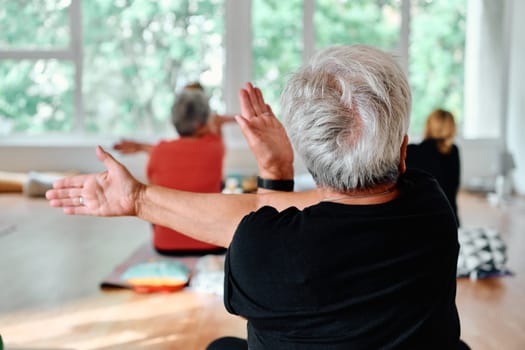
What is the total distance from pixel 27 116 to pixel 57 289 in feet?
13.9

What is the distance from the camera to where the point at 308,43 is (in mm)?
7121

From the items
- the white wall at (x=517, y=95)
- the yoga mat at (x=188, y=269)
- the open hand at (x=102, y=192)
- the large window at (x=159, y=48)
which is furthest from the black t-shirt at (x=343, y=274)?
the large window at (x=159, y=48)

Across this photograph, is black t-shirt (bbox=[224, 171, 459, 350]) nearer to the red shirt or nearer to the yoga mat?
the yoga mat

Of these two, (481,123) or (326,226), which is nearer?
(326,226)

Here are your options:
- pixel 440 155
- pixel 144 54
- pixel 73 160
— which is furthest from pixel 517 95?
pixel 73 160

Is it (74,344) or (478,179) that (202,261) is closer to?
(74,344)

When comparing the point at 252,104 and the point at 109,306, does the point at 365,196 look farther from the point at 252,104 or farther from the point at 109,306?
the point at 109,306

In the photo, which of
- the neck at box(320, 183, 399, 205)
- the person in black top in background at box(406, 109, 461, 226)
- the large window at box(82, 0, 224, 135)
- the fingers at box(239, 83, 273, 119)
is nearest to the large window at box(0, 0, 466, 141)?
the large window at box(82, 0, 224, 135)

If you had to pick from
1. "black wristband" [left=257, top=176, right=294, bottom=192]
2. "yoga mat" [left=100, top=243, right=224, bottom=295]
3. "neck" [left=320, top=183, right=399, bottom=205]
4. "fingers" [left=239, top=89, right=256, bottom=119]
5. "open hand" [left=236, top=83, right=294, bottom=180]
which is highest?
"fingers" [left=239, top=89, right=256, bottom=119]

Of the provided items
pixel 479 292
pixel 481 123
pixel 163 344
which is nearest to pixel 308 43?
pixel 481 123

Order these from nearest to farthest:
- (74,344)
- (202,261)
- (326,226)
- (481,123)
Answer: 1. (326,226)
2. (74,344)
3. (202,261)
4. (481,123)

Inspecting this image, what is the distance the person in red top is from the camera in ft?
12.0

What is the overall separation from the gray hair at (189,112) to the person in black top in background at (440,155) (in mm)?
1100

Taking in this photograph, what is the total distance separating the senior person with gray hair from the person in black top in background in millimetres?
2113
